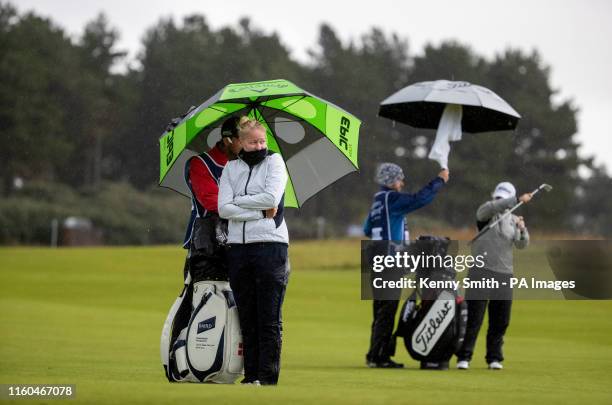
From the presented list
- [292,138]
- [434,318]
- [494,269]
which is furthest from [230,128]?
[494,269]

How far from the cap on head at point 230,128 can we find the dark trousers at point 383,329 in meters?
3.69

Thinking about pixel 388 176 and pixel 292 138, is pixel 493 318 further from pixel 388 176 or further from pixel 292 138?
pixel 292 138

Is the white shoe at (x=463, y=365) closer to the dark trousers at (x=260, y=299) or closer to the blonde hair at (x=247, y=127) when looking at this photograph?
the dark trousers at (x=260, y=299)

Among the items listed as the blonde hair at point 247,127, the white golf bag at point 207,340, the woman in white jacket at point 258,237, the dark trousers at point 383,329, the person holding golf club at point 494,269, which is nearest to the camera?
the woman in white jacket at point 258,237

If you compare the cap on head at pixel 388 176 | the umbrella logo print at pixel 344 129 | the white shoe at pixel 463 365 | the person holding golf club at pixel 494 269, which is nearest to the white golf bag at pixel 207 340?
the umbrella logo print at pixel 344 129

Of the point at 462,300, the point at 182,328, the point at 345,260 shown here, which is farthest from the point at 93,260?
the point at 182,328

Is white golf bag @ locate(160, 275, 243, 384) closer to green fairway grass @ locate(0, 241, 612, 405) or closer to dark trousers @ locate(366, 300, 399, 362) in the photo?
green fairway grass @ locate(0, 241, 612, 405)

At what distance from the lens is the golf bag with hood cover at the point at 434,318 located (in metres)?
11.7

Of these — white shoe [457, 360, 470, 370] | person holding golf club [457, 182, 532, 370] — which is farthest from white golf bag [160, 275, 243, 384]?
person holding golf club [457, 182, 532, 370]

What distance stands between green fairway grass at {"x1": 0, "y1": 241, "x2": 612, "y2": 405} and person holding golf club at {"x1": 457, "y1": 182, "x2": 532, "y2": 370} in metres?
0.31

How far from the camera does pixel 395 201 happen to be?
11570mm

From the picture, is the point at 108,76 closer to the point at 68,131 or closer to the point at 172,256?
the point at 68,131

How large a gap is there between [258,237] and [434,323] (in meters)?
4.07

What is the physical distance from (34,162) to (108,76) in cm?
920
